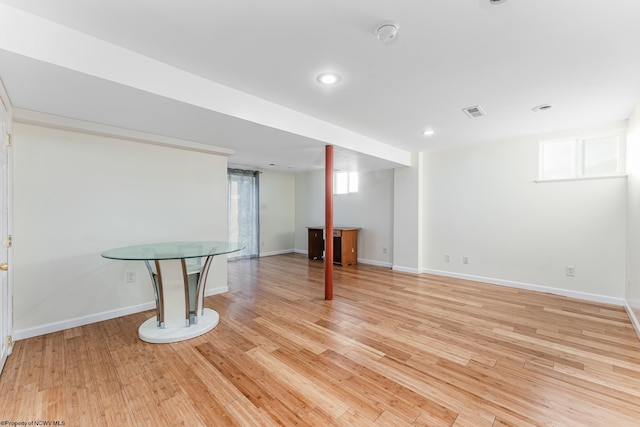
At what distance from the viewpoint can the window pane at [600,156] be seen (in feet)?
11.5

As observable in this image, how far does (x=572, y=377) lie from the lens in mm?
1965

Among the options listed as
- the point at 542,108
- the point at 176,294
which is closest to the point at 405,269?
the point at 542,108

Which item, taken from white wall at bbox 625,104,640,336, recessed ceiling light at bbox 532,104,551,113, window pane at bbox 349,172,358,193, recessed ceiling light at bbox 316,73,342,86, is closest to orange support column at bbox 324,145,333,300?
recessed ceiling light at bbox 316,73,342,86

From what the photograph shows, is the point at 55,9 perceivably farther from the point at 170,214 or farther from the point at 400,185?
the point at 400,185

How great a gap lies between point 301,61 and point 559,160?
406cm

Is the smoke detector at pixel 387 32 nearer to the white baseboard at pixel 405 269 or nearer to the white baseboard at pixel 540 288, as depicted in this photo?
the white baseboard at pixel 540 288

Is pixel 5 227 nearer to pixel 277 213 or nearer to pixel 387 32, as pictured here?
pixel 387 32

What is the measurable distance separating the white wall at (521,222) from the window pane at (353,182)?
5.76 ft

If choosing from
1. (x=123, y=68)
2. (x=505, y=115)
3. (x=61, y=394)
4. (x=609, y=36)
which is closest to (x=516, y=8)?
(x=609, y=36)

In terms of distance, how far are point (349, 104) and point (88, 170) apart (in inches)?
112

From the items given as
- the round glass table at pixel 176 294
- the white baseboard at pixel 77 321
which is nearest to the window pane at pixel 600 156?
the round glass table at pixel 176 294

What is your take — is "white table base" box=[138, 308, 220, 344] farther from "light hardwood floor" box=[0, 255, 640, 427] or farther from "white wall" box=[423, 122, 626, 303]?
"white wall" box=[423, 122, 626, 303]

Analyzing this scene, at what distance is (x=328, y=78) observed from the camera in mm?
2277

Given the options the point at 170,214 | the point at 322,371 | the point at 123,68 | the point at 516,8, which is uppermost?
the point at 516,8
